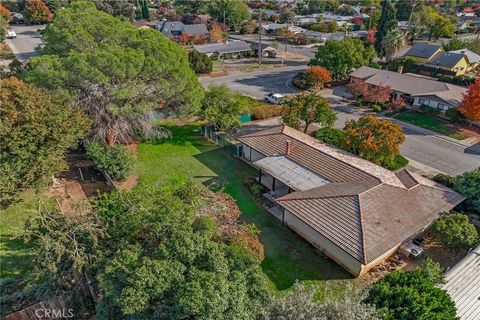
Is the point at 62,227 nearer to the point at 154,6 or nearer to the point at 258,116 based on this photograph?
the point at 258,116

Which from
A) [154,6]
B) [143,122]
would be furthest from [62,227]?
[154,6]

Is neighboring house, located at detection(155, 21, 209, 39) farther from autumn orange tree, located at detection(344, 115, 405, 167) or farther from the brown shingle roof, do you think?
the brown shingle roof

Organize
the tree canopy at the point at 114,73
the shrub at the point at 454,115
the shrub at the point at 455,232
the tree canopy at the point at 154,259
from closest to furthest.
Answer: the tree canopy at the point at 154,259
the shrub at the point at 455,232
the tree canopy at the point at 114,73
the shrub at the point at 454,115

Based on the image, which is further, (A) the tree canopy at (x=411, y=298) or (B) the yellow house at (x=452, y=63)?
(B) the yellow house at (x=452, y=63)

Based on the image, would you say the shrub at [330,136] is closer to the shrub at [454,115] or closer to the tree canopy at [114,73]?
the tree canopy at [114,73]

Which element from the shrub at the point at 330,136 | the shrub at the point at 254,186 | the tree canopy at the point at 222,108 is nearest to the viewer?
the shrub at the point at 254,186

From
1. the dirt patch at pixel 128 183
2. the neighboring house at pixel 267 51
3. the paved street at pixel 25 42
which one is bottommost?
the dirt patch at pixel 128 183

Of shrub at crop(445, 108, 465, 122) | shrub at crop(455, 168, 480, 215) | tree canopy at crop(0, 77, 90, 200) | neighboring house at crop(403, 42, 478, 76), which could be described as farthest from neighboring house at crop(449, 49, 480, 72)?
tree canopy at crop(0, 77, 90, 200)

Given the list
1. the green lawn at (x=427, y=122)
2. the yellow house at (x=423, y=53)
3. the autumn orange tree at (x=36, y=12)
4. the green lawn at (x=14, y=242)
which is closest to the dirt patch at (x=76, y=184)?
the green lawn at (x=14, y=242)

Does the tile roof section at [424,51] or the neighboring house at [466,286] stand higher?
the tile roof section at [424,51]
